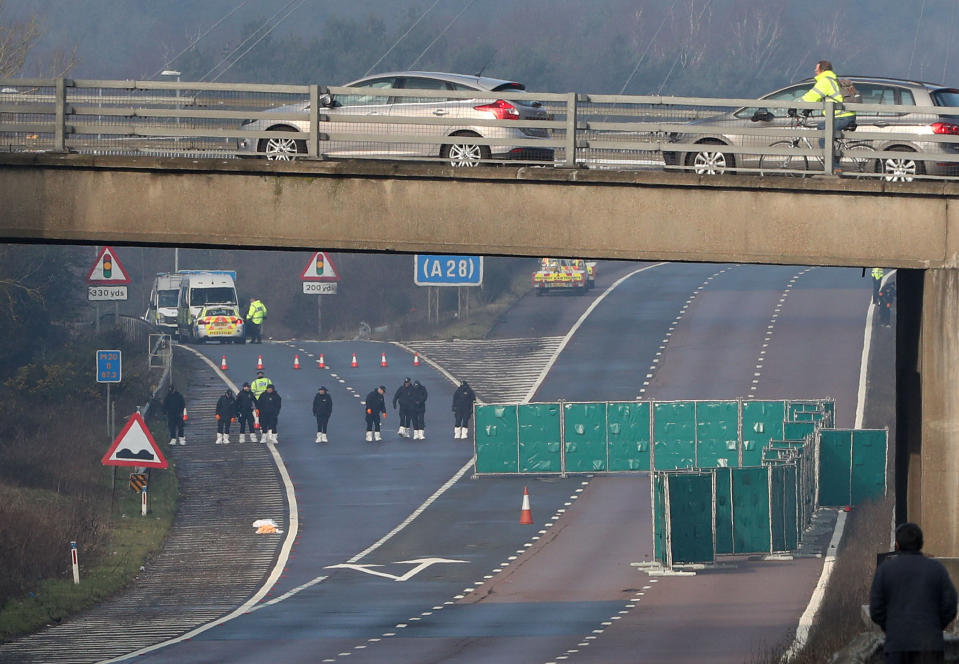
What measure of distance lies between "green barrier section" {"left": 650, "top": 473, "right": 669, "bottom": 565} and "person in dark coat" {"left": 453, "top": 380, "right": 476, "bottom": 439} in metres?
14.4

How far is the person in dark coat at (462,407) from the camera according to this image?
4681 centimetres

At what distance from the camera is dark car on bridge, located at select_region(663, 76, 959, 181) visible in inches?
846

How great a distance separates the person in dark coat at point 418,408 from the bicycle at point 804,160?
79.3 ft

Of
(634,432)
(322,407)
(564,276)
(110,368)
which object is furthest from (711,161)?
(564,276)

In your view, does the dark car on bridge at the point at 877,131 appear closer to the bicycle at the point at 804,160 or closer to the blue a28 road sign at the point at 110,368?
the bicycle at the point at 804,160

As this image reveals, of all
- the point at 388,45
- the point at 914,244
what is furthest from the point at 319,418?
the point at 388,45

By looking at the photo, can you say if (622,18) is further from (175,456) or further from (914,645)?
(914,645)

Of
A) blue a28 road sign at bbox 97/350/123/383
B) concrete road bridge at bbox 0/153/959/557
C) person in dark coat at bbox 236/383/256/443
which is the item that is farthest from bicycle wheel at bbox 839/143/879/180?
person in dark coat at bbox 236/383/256/443

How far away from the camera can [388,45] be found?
130750mm

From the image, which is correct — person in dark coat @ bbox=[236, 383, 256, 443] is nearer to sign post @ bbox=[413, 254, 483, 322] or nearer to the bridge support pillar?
sign post @ bbox=[413, 254, 483, 322]

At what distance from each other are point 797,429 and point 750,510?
767cm

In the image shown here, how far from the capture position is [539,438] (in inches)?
1655

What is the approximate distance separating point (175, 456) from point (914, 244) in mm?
28830

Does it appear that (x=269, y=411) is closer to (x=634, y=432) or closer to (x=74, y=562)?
(x=634, y=432)
